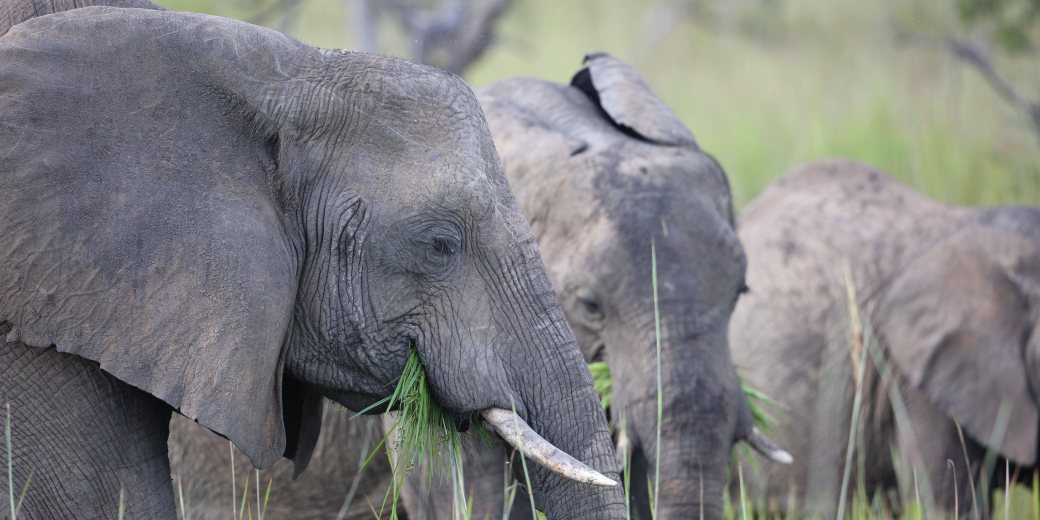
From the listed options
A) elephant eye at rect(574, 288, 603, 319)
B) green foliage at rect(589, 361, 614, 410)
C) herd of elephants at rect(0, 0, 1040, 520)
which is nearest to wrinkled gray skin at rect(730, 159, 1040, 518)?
green foliage at rect(589, 361, 614, 410)

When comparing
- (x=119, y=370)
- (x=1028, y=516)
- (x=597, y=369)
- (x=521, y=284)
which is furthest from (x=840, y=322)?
(x=119, y=370)

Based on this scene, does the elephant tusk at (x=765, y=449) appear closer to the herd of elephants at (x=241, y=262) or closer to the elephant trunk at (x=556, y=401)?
the herd of elephants at (x=241, y=262)

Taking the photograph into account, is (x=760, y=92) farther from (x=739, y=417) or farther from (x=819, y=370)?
(x=739, y=417)

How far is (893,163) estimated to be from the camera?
9.33 m

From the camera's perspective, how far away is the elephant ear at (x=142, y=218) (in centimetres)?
259

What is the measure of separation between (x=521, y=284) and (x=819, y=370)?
12.5ft

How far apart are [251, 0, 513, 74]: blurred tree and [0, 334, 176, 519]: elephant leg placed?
17.0ft

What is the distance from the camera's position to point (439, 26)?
8328 millimetres

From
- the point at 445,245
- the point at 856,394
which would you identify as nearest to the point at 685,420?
the point at 856,394

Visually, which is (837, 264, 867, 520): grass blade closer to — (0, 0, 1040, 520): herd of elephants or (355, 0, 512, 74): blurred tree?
(0, 0, 1040, 520): herd of elephants

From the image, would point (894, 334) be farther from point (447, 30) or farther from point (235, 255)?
point (235, 255)

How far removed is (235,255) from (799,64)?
9749 millimetres

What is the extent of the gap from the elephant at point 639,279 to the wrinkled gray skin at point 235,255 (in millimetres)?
940

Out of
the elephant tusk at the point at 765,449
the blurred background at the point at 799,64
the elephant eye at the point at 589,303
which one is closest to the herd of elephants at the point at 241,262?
the elephant eye at the point at 589,303
